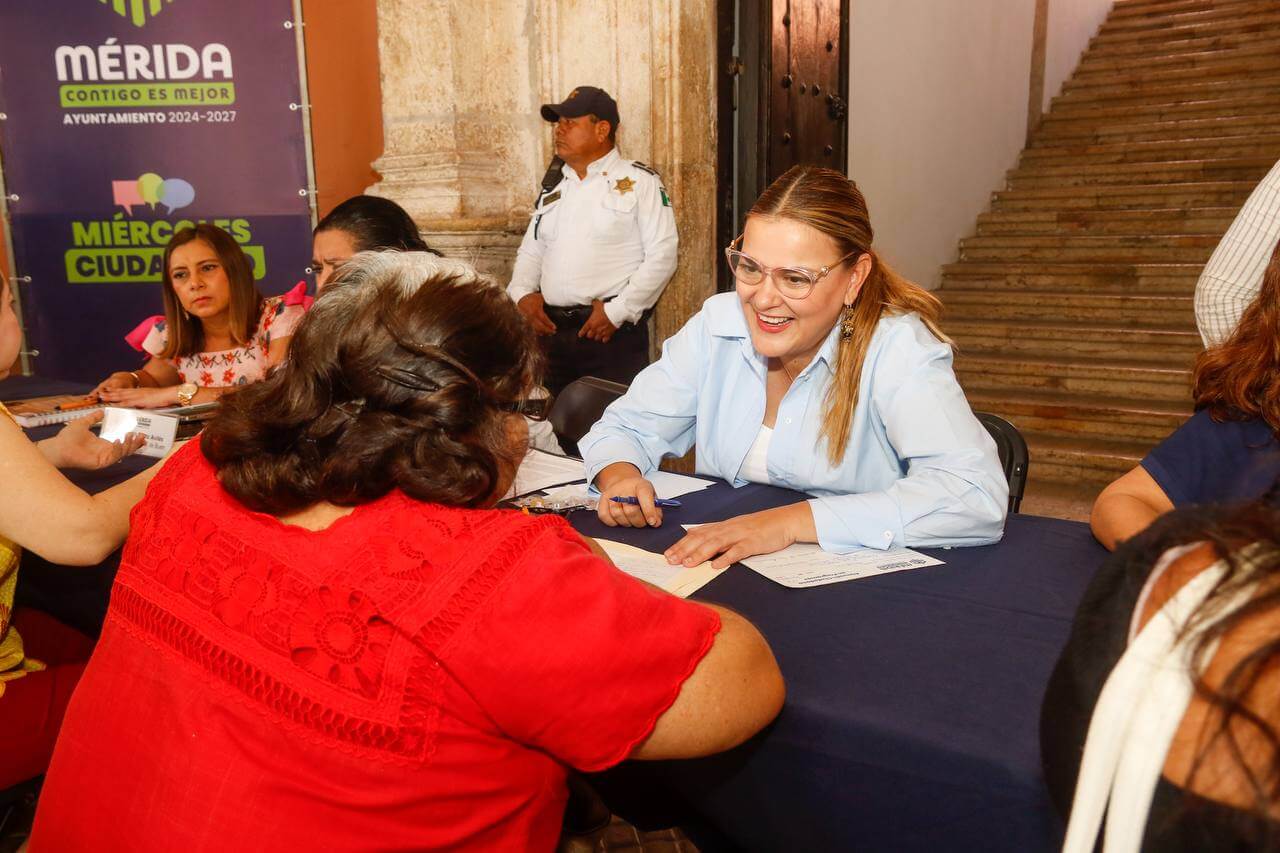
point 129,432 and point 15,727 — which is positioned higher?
point 129,432

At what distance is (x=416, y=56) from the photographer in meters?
4.58

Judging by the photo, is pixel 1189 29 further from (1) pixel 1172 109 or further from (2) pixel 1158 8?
(1) pixel 1172 109

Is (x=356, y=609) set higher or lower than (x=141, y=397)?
higher

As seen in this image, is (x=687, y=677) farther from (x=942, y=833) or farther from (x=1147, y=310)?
(x=1147, y=310)

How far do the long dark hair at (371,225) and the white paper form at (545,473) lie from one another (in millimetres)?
1008

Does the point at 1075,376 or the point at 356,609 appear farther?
the point at 1075,376

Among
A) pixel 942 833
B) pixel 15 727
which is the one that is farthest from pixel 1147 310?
pixel 15 727

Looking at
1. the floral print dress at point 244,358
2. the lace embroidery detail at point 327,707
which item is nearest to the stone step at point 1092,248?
the floral print dress at point 244,358

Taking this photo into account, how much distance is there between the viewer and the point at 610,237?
4258 millimetres

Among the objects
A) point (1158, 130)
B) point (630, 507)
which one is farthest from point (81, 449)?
point (1158, 130)

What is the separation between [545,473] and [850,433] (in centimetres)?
71

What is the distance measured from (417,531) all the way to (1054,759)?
0.59m

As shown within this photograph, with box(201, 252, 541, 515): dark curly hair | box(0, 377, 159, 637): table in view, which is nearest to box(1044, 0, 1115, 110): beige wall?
box(0, 377, 159, 637): table

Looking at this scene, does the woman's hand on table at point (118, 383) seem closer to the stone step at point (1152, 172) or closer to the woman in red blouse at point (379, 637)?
the woman in red blouse at point (379, 637)
